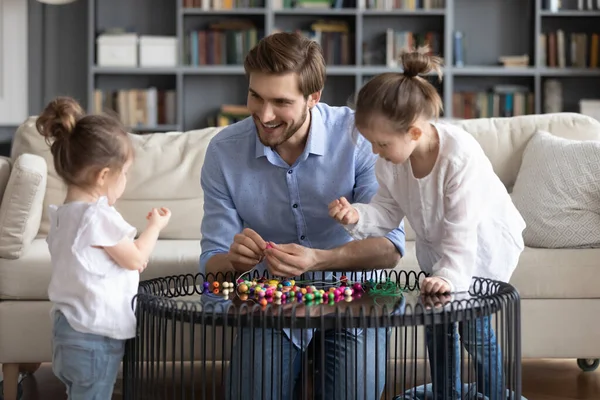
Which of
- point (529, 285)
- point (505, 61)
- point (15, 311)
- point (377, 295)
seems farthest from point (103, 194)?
point (505, 61)

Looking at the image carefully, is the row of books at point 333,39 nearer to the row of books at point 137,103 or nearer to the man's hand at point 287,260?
the row of books at point 137,103

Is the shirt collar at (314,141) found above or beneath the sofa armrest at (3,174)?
above

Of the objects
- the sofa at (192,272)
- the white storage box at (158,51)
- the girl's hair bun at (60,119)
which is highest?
the white storage box at (158,51)

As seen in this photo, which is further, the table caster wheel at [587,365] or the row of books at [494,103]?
the row of books at [494,103]

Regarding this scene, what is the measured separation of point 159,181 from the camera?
310cm

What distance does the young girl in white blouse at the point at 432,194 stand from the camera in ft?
5.26

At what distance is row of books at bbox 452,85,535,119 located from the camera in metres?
5.68

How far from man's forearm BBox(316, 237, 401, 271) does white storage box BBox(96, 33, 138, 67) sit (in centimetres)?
386

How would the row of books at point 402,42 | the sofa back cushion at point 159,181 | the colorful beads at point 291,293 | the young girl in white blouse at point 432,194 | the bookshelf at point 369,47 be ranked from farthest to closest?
the row of books at point 402,42 < the bookshelf at point 369,47 < the sofa back cushion at point 159,181 < the young girl in white blouse at point 432,194 < the colorful beads at point 291,293

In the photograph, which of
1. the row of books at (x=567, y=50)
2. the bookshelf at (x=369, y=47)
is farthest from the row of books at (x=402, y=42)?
the row of books at (x=567, y=50)

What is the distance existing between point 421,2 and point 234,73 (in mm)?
1297

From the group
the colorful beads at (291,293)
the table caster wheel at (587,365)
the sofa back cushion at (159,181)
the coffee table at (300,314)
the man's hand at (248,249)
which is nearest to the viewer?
the coffee table at (300,314)

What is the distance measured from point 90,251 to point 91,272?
4cm

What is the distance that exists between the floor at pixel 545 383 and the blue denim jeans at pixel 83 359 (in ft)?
3.32
